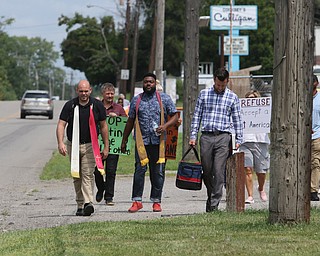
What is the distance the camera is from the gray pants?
1184 centimetres

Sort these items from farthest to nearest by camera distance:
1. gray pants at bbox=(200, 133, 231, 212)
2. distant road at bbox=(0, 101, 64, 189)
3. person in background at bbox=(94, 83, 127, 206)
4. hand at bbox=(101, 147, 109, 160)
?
1. distant road at bbox=(0, 101, 64, 189)
2. person in background at bbox=(94, 83, 127, 206)
3. hand at bbox=(101, 147, 109, 160)
4. gray pants at bbox=(200, 133, 231, 212)

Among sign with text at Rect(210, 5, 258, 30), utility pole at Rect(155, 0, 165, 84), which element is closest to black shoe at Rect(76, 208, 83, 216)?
utility pole at Rect(155, 0, 165, 84)

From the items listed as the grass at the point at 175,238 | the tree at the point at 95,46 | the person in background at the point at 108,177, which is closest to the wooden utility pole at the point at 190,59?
the person in background at the point at 108,177

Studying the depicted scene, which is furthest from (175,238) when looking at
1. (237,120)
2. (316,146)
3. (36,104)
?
(36,104)

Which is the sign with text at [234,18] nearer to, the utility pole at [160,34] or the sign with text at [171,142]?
the utility pole at [160,34]

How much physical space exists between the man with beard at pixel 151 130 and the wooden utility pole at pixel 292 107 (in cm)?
359

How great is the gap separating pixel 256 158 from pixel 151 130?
245cm

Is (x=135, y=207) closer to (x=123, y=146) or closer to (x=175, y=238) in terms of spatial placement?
(x=123, y=146)

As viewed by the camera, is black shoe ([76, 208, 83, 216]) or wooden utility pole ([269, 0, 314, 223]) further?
black shoe ([76, 208, 83, 216])

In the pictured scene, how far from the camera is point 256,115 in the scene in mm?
15172

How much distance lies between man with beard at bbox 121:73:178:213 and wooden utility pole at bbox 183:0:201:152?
849cm

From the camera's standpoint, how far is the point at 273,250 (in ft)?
26.2

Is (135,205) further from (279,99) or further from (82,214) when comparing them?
(279,99)

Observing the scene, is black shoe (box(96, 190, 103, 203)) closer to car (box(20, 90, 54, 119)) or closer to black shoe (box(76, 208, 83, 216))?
black shoe (box(76, 208, 83, 216))
